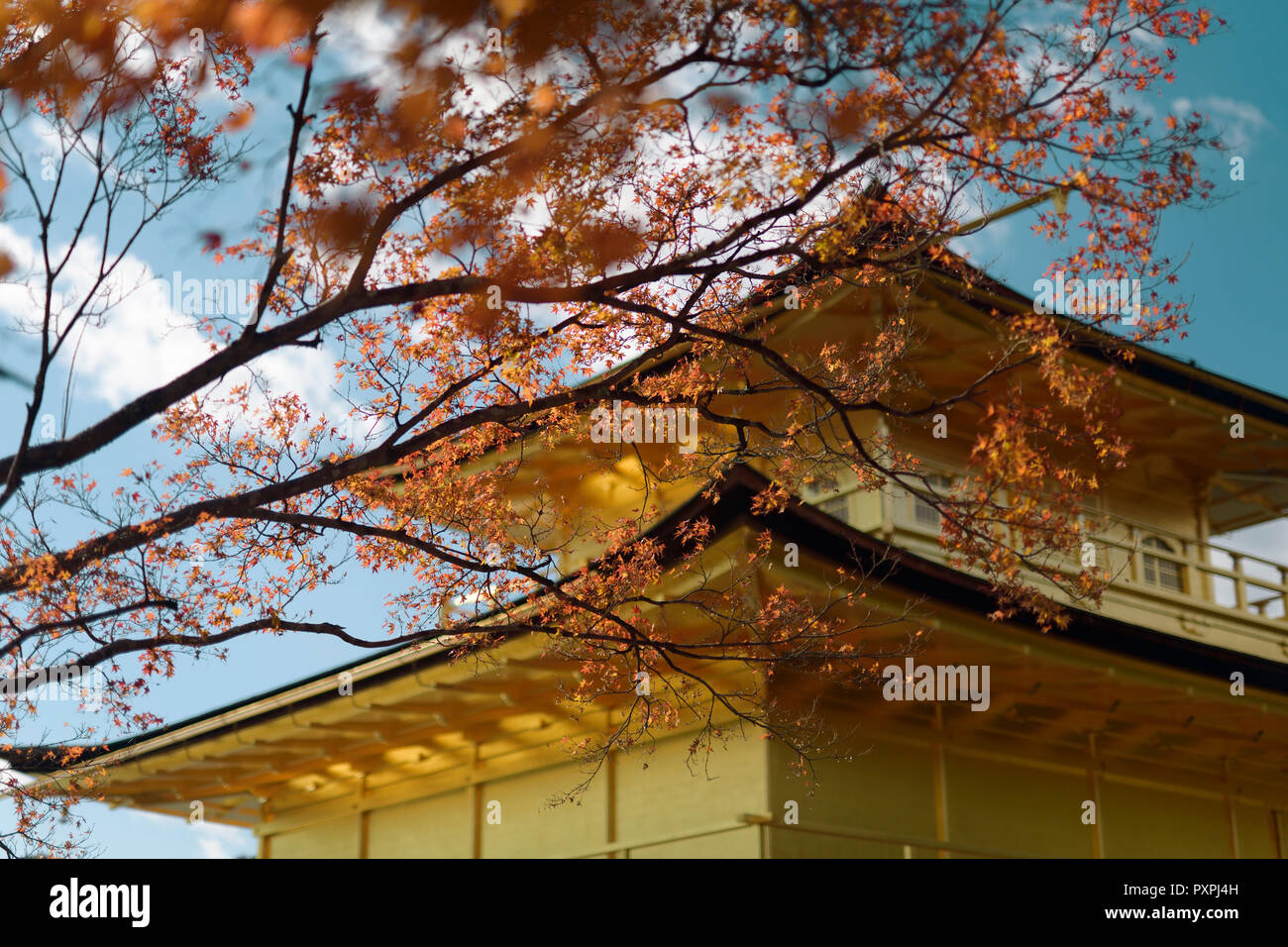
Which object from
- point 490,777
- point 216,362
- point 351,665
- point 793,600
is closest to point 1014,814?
point 793,600

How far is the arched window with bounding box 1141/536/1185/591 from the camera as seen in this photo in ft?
62.6

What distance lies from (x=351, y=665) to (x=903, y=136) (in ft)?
35.8

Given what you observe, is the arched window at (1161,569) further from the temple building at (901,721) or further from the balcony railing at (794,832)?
the balcony railing at (794,832)

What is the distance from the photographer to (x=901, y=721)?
49.5 feet

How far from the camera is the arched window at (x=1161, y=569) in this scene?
62.6 ft

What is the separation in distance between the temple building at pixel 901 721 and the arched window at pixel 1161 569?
0.04 meters

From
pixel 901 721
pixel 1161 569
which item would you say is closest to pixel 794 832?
pixel 901 721

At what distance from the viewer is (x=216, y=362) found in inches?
314

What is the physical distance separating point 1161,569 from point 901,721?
21.9ft

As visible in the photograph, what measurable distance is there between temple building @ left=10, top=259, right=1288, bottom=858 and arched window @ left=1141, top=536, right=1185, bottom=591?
0.14 ft

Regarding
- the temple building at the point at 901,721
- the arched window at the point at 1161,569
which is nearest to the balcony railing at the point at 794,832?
the temple building at the point at 901,721

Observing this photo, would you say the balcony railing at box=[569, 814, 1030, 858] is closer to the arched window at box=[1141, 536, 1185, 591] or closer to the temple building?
the temple building

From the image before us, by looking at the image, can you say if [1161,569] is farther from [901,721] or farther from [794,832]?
[794,832]

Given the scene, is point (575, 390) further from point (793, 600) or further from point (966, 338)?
point (966, 338)
